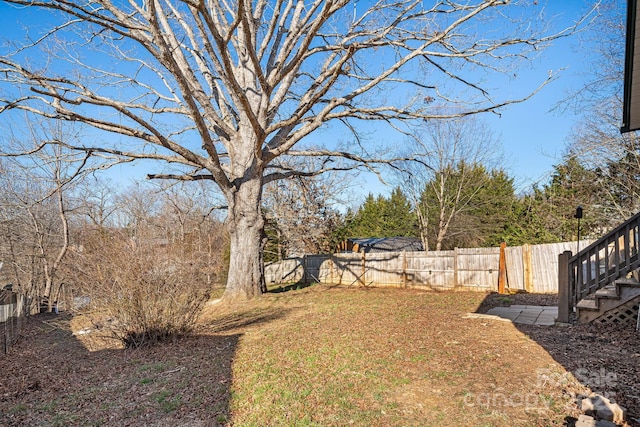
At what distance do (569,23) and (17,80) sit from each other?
1093 cm

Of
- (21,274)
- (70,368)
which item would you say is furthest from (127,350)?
(21,274)

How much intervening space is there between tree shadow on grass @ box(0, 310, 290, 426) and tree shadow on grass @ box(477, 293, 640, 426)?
3.08 m

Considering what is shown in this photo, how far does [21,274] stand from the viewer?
13945 millimetres

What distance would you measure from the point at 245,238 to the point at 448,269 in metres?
6.53

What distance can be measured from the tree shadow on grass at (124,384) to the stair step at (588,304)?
17.5ft

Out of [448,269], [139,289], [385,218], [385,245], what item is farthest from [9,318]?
[385,218]

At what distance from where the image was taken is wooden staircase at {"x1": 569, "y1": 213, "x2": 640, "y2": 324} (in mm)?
5211

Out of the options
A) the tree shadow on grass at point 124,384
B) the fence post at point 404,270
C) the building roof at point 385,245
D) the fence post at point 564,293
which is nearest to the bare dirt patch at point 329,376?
the tree shadow on grass at point 124,384

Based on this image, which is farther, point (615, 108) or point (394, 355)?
point (615, 108)

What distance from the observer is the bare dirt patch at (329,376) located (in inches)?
118

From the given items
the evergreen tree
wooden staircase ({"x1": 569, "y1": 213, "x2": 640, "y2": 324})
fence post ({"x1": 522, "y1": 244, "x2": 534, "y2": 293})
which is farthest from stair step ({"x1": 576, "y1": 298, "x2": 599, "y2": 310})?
the evergreen tree

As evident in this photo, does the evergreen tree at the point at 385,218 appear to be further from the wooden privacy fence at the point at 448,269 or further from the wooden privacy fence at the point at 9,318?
the wooden privacy fence at the point at 9,318

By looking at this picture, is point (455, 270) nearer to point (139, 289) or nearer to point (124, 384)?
point (139, 289)

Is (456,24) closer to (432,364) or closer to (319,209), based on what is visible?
(432,364)
